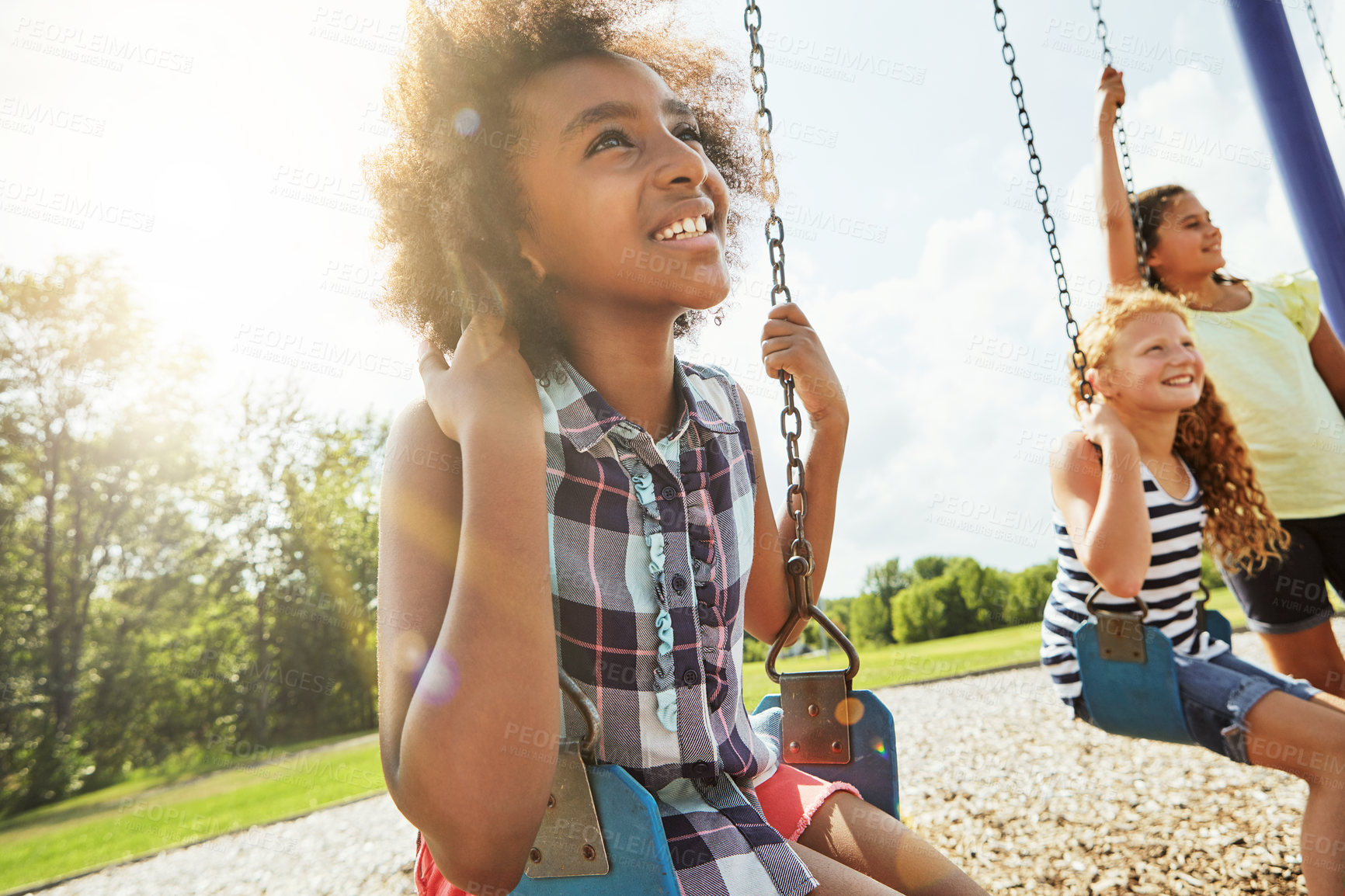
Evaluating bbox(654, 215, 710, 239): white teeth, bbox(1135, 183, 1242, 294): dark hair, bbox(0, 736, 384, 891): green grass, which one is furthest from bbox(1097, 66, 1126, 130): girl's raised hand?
bbox(0, 736, 384, 891): green grass

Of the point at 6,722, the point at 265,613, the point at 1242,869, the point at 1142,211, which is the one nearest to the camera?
the point at 1242,869

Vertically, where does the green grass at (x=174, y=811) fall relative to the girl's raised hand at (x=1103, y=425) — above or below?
below

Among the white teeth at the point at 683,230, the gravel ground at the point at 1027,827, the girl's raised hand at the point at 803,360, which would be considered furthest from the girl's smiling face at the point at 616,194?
the gravel ground at the point at 1027,827

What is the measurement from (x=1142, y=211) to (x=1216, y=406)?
1.09m

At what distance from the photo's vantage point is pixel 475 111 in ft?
5.15

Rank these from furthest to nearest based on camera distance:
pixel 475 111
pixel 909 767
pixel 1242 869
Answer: pixel 909 767 < pixel 1242 869 < pixel 475 111

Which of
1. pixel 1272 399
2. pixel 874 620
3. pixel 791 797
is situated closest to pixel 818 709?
pixel 791 797

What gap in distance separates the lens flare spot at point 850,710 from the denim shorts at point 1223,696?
1.26 metres

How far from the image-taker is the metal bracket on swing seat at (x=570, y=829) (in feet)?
3.39

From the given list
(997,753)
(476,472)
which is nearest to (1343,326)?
(997,753)

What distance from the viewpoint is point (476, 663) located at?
104 centimetres

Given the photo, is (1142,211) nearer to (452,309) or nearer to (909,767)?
(452,309)

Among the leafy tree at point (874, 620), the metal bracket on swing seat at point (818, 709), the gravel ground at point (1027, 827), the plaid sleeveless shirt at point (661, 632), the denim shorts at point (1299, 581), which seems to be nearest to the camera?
the plaid sleeveless shirt at point (661, 632)

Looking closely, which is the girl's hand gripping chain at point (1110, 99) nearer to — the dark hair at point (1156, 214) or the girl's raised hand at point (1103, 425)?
the dark hair at point (1156, 214)
